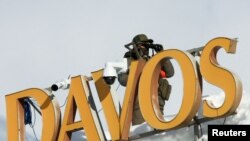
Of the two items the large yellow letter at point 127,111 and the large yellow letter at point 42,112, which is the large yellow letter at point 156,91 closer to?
the large yellow letter at point 127,111

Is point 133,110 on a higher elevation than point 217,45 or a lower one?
lower

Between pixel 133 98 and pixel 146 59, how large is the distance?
111 centimetres

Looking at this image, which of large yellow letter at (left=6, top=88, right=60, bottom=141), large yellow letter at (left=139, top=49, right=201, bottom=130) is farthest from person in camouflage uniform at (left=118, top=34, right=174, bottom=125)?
large yellow letter at (left=6, top=88, right=60, bottom=141)

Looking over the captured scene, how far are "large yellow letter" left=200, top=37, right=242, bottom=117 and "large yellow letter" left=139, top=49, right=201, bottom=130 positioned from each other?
0.33m

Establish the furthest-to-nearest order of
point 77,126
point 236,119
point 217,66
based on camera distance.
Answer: point 236,119, point 77,126, point 217,66

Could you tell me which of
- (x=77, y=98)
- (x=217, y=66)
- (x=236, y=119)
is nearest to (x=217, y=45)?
(x=217, y=66)

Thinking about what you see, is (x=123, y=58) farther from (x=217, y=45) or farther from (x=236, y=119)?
(x=236, y=119)

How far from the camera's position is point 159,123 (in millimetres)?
22281

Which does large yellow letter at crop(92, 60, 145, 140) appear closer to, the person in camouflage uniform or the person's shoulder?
the person in camouflage uniform

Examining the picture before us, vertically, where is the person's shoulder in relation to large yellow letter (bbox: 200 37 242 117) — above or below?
above

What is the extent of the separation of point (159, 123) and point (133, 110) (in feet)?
4.75

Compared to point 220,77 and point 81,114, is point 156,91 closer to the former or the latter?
point 220,77

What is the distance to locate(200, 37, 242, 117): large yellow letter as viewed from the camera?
2105 cm

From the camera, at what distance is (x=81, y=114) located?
80.8 ft
